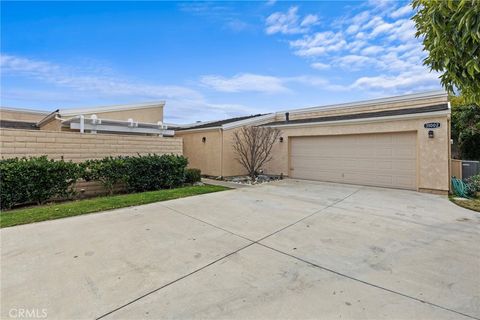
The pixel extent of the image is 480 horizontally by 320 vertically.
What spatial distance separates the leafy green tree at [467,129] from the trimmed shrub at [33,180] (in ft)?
59.5

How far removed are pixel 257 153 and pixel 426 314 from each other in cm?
1028

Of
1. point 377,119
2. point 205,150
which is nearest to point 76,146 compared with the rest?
A: point 205,150

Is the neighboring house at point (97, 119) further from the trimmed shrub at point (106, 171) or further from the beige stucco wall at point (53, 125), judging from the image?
the trimmed shrub at point (106, 171)

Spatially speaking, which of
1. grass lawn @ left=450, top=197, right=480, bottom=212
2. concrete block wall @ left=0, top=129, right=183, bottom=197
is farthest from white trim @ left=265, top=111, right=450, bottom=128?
concrete block wall @ left=0, top=129, right=183, bottom=197

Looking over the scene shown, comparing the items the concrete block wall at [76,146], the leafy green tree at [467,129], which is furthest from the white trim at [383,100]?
the concrete block wall at [76,146]

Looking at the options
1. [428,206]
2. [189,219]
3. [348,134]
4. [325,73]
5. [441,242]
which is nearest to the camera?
[441,242]

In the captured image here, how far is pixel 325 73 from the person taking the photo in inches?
459

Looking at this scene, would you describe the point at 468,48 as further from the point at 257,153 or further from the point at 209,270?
the point at 257,153

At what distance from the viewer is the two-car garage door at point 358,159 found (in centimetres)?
925

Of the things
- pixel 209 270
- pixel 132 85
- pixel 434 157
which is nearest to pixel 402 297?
pixel 209 270

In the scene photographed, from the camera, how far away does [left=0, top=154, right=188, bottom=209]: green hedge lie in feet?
20.0

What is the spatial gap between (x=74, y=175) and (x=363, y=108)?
13673mm

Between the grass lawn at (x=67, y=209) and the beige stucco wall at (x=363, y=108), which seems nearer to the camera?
the grass lawn at (x=67, y=209)

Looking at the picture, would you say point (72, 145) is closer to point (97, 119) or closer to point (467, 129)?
point (97, 119)
